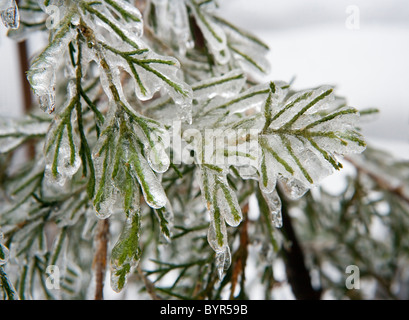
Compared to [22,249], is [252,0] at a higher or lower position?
higher

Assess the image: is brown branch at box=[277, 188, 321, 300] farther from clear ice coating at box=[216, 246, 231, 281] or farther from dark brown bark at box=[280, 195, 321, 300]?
clear ice coating at box=[216, 246, 231, 281]

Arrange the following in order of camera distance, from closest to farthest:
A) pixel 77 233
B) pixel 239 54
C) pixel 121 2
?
pixel 121 2
pixel 239 54
pixel 77 233

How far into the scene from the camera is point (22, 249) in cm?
113

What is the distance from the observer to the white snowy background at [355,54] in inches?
131

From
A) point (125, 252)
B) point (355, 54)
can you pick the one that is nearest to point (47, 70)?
point (125, 252)

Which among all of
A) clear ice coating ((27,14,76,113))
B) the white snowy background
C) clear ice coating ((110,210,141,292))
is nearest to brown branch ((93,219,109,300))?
clear ice coating ((110,210,141,292))

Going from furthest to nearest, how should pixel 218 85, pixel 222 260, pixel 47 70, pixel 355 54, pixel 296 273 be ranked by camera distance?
1. pixel 355 54
2. pixel 296 273
3. pixel 218 85
4. pixel 222 260
5. pixel 47 70

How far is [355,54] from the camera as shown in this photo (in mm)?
3369

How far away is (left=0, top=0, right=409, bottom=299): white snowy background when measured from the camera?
3332 millimetres

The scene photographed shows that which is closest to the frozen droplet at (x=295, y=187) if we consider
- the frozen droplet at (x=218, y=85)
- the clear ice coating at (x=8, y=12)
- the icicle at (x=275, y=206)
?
the icicle at (x=275, y=206)

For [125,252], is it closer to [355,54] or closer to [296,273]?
[296,273]
